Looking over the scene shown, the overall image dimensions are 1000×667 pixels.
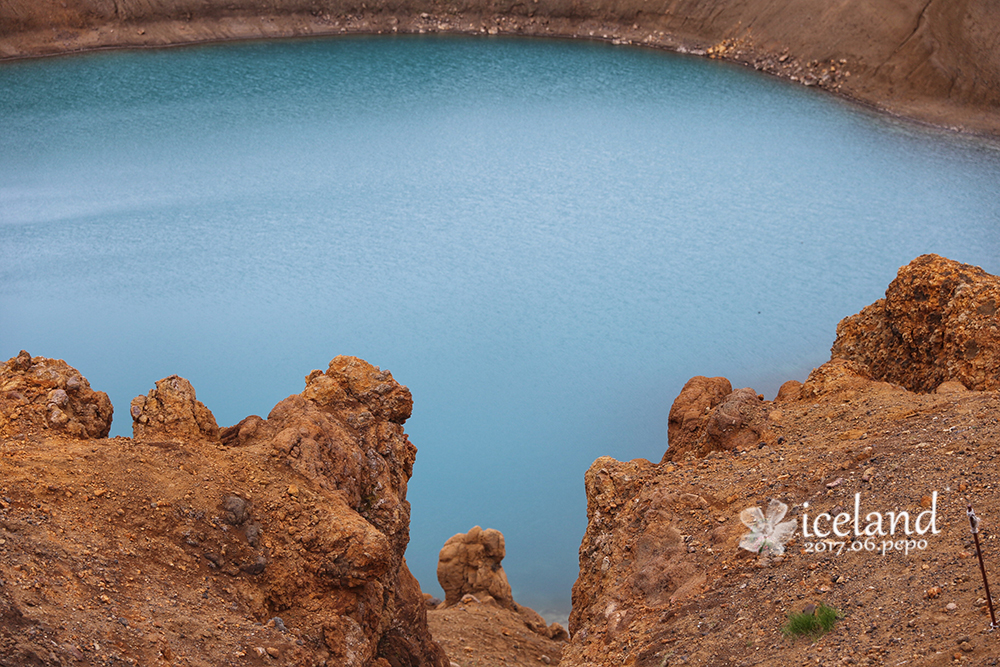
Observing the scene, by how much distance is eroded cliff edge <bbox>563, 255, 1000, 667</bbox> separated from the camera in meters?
8.30

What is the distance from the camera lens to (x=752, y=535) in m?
10.6

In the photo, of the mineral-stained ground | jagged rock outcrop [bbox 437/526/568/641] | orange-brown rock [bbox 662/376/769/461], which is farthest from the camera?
jagged rock outcrop [bbox 437/526/568/641]

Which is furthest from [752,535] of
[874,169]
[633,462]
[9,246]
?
[874,169]

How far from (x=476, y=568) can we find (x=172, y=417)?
25.4 feet

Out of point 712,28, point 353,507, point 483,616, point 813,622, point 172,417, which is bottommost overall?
point 813,622

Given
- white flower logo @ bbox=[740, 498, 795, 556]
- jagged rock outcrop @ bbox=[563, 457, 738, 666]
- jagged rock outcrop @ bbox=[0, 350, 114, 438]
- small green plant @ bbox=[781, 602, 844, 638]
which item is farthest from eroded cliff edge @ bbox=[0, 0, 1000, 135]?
jagged rock outcrop @ bbox=[0, 350, 114, 438]

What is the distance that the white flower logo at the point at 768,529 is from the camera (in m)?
10.3

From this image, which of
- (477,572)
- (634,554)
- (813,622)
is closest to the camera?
(813,622)

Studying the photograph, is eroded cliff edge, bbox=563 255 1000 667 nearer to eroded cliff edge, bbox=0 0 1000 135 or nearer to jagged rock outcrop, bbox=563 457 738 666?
jagged rock outcrop, bbox=563 457 738 666

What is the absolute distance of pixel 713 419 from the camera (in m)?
13.8

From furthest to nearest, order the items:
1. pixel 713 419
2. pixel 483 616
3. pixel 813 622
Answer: pixel 483 616 → pixel 713 419 → pixel 813 622

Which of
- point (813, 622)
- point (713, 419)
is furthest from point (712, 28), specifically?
point (813, 622)

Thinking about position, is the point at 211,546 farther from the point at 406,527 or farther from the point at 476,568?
the point at 476,568

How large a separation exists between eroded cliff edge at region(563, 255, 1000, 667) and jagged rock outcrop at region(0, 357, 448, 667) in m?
2.78
